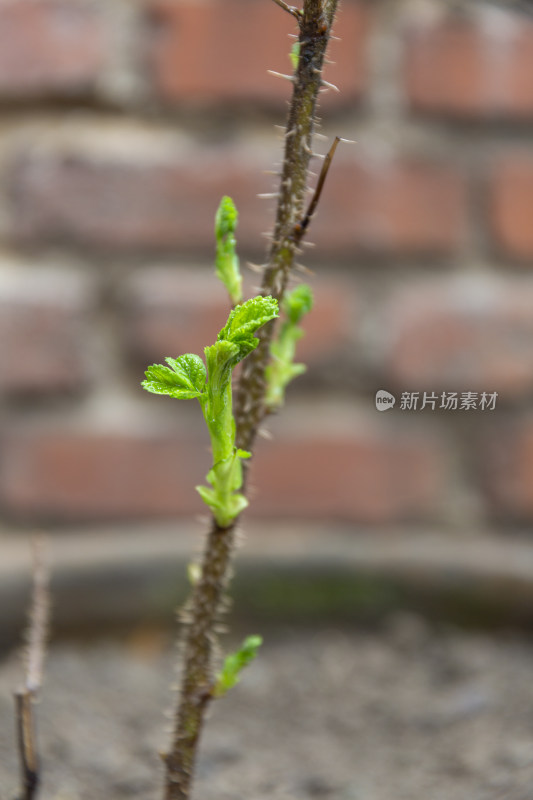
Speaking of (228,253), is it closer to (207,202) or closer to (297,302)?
(297,302)

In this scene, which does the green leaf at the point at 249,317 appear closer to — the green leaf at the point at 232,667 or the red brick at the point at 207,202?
the green leaf at the point at 232,667

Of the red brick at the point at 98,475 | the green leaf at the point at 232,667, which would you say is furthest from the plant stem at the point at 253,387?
the red brick at the point at 98,475

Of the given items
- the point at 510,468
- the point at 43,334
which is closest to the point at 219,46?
the point at 43,334

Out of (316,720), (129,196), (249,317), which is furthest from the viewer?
(129,196)

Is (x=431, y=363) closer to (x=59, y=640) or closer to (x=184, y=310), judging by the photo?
(x=184, y=310)

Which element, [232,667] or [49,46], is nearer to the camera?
[232,667]

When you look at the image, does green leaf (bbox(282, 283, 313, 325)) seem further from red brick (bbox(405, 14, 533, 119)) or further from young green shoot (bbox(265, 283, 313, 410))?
red brick (bbox(405, 14, 533, 119))

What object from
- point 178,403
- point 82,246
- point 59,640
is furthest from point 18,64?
point 59,640

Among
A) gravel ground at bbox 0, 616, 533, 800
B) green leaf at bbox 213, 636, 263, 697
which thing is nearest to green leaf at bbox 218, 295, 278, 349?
green leaf at bbox 213, 636, 263, 697
